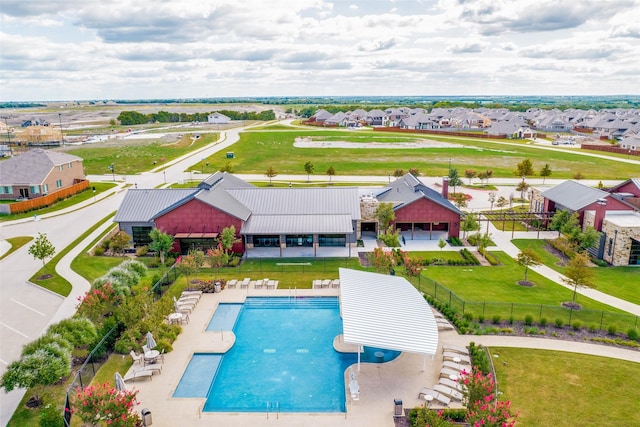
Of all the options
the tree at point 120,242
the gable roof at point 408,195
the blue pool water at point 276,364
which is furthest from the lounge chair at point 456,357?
the tree at point 120,242

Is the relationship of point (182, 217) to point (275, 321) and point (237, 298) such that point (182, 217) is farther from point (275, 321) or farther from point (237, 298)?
point (275, 321)

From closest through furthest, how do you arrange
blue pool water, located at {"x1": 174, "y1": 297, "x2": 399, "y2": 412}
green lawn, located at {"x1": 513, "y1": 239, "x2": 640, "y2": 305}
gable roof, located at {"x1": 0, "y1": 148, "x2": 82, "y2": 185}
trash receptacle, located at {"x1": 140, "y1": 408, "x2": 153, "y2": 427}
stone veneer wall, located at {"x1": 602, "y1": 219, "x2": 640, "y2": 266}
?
trash receptacle, located at {"x1": 140, "y1": 408, "x2": 153, "y2": 427} < blue pool water, located at {"x1": 174, "y1": 297, "x2": 399, "y2": 412} < green lawn, located at {"x1": 513, "y1": 239, "x2": 640, "y2": 305} < stone veneer wall, located at {"x1": 602, "y1": 219, "x2": 640, "y2": 266} < gable roof, located at {"x1": 0, "y1": 148, "x2": 82, "y2": 185}

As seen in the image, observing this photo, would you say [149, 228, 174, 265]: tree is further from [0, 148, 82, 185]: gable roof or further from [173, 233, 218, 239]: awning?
[0, 148, 82, 185]: gable roof

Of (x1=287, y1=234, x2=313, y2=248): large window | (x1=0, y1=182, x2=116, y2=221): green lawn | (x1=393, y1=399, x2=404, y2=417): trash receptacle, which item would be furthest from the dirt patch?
(x1=0, y1=182, x2=116, y2=221): green lawn

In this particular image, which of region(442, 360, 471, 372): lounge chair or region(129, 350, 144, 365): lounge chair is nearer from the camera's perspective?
region(442, 360, 471, 372): lounge chair

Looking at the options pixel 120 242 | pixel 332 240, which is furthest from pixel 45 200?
pixel 332 240

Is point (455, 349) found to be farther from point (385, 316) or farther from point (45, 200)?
point (45, 200)
